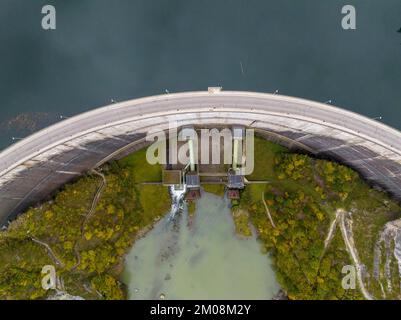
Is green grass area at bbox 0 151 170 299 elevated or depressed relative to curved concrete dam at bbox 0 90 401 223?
depressed

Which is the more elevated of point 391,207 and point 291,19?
point 291,19

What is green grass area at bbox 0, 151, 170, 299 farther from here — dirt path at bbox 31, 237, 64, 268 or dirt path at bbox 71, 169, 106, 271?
dirt path at bbox 31, 237, 64, 268

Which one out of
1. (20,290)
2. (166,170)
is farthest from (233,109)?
(20,290)

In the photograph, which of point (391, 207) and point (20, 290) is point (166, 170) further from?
point (391, 207)

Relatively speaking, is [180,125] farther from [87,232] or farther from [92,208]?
[87,232]

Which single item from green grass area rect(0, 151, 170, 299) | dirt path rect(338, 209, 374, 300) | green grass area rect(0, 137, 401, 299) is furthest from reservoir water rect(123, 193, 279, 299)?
dirt path rect(338, 209, 374, 300)

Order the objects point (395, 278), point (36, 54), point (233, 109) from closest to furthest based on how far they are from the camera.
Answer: point (233, 109)
point (395, 278)
point (36, 54)

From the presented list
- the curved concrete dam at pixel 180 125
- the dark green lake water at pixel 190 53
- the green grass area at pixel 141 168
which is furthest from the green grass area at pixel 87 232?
the dark green lake water at pixel 190 53
